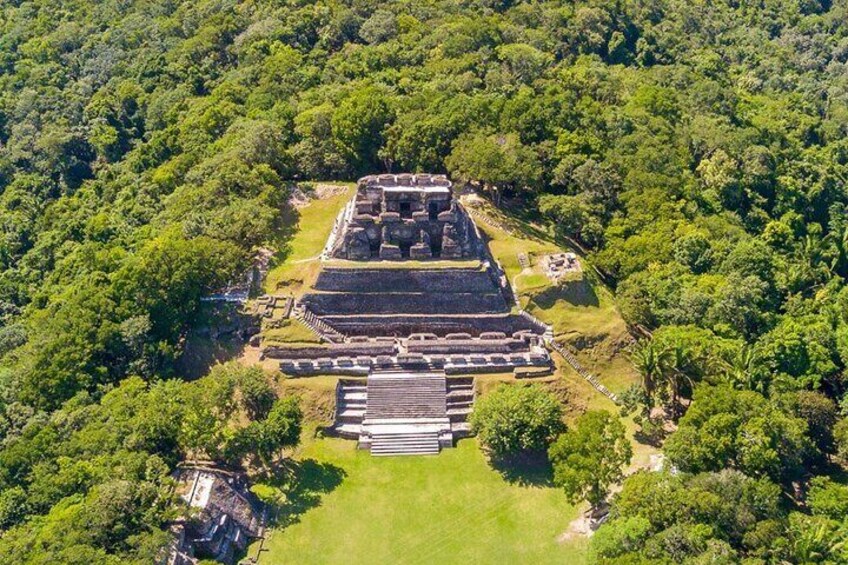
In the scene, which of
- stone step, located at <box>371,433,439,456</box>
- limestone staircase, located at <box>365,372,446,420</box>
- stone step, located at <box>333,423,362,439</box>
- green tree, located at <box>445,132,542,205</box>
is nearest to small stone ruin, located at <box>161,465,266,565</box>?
stone step, located at <box>333,423,362,439</box>

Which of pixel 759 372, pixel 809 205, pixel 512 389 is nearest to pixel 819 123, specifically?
pixel 809 205

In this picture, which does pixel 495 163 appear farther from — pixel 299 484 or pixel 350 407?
pixel 299 484

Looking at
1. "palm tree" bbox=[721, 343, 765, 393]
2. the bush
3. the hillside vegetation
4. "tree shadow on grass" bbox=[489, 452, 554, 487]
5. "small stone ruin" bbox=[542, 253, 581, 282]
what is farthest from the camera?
"small stone ruin" bbox=[542, 253, 581, 282]

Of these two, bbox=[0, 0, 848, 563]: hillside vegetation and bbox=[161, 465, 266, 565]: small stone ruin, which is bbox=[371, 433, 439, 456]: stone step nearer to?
bbox=[0, 0, 848, 563]: hillside vegetation

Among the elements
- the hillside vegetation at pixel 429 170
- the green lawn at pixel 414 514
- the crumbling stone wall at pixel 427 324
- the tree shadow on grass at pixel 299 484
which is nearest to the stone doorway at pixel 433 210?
the crumbling stone wall at pixel 427 324

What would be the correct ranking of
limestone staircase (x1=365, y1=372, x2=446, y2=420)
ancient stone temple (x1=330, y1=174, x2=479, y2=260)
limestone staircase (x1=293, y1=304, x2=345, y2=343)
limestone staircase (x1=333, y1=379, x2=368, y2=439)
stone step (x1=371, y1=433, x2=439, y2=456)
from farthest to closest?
ancient stone temple (x1=330, y1=174, x2=479, y2=260)
limestone staircase (x1=293, y1=304, x2=345, y2=343)
limestone staircase (x1=365, y1=372, x2=446, y2=420)
limestone staircase (x1=333, y1=379, x2=368, y2=439)
stone step (x1=371, y1=433, x2=439, y2=456)
